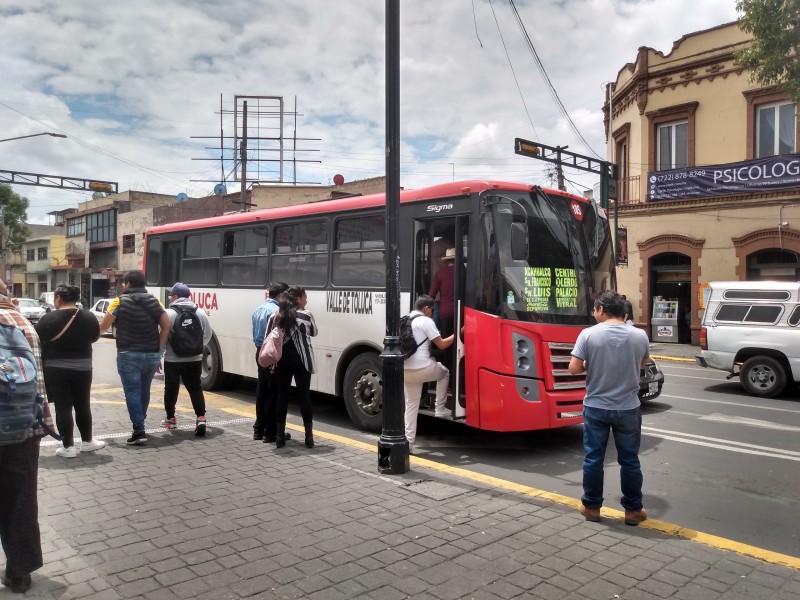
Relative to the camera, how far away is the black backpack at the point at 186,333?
280 inches

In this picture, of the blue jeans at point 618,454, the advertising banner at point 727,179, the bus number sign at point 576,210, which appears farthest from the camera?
the advertising banner at point 727,179

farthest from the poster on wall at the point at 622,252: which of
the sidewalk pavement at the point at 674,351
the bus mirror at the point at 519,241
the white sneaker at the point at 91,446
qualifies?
the sidewalk pavement at the point at 674,351

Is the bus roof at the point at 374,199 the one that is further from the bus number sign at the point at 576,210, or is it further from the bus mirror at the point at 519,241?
the bus mirror at the point at 519,241

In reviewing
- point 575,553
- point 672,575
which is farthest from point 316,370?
point 672,575

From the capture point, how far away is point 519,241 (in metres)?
6.66

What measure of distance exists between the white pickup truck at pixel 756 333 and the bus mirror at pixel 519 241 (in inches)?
282

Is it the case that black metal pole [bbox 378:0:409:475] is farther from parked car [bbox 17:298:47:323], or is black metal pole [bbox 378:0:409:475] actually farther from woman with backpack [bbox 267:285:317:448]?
parked car [bbox 17:298:47:323]

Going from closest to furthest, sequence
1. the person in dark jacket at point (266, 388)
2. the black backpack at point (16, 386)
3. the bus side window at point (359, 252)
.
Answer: the black backpack at point (16, 386)
the person in dark jacket at point (266, 388)
the bus side window at point (359, 252)

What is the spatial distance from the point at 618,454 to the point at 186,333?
485 cm

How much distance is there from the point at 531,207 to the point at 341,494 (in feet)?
12.1

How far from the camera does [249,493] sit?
17.0 feet

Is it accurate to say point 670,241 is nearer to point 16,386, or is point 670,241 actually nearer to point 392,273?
point 392,273

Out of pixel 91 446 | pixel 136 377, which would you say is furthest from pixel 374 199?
pixel 91 446

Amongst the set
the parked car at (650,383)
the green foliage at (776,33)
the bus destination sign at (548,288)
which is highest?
the green foliage at (776,33)
